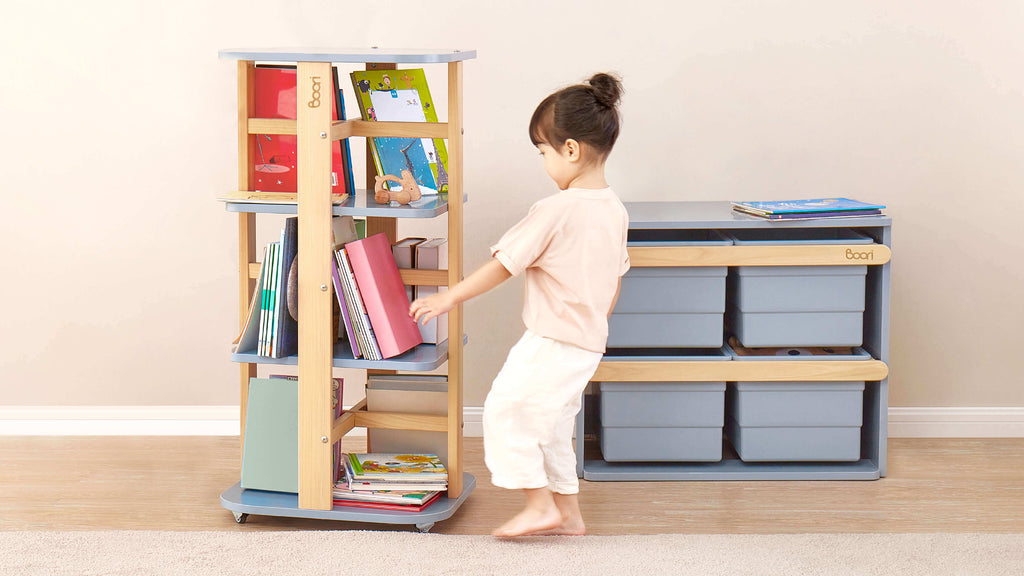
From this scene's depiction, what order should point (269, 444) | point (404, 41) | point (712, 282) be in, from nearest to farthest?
point (269, 444), point (712, 282), point (404, 41)

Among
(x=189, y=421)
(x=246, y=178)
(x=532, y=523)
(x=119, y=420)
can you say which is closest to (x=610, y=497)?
(x=532, y=523)

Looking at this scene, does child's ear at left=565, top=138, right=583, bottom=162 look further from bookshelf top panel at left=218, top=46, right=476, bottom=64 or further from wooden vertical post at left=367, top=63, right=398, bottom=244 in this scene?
wooden vertical post at left=367, top=63, right=398, bottom=244

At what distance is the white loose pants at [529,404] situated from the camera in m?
1.94

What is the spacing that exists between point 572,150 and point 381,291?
0.50 meters

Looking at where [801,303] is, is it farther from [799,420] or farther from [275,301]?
[275,301]

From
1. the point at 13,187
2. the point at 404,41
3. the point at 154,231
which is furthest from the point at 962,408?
the point at 13,187

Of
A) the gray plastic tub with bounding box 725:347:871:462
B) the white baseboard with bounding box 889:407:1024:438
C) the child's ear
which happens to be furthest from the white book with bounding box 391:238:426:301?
the white baseboard with bounding box 889:407:1024:438

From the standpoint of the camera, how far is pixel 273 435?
2139 millimetres

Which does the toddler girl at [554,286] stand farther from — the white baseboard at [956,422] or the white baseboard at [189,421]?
the white baseboard at [956,422]

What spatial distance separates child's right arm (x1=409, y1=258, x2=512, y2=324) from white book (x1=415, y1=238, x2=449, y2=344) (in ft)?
0.73

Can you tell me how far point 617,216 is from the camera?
194 centimetres

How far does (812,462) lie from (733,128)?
0.92 meters

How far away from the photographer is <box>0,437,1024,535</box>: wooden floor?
Result: 2145 mm

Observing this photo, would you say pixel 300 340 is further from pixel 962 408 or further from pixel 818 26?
pixel 962 408
